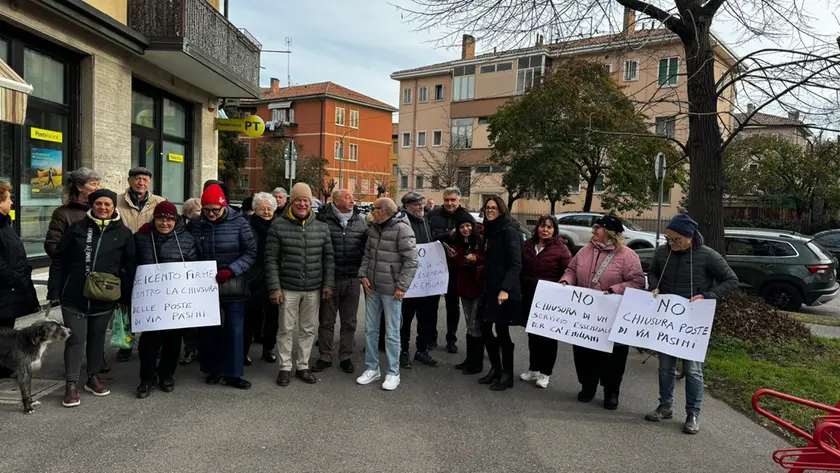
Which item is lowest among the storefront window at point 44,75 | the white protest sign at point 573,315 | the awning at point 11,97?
the white protest sign at point 573,315

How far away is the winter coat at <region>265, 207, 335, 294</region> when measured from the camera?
223 inches

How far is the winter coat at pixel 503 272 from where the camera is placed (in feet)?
18.7

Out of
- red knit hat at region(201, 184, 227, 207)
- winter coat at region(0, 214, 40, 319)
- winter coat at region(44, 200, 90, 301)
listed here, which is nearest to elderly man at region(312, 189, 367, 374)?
red knit hat at region(201, 184, 227, 207)

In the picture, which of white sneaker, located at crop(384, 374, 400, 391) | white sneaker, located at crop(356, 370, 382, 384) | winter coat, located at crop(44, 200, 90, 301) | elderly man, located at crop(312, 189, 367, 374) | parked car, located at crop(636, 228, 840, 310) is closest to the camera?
winter coat, located at crop(44, 200, 90, 301)

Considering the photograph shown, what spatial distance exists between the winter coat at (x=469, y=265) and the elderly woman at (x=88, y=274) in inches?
134

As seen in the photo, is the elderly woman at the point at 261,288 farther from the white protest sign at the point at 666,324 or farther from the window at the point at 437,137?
the window at the point at 437,137

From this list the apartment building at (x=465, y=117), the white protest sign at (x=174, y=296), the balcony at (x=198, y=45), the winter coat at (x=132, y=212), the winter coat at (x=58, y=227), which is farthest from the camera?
the apartment building at (x=465, y=117)

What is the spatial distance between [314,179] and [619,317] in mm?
46302

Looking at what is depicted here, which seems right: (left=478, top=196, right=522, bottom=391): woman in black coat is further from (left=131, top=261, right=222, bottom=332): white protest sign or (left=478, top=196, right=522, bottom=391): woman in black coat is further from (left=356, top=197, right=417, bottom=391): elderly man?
(left=131, top=261, right=222, bottom=332): white protest sign

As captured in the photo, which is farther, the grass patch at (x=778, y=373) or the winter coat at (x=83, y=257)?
the grass patch at (x=778, y=373)

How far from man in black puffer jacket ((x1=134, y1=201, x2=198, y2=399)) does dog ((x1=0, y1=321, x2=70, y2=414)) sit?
81 cm

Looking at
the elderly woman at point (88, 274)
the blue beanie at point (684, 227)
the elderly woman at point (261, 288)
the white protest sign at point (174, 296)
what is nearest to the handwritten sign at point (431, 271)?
the elderly woman at point (261, 288)

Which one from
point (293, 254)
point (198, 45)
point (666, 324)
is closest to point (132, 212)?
point (293, 254)

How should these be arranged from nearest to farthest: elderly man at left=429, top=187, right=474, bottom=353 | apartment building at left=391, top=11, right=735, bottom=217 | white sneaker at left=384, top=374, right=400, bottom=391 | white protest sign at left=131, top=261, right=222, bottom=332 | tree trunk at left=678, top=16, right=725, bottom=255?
white protest sign at left=131, top=261, right=222, bottom=332 → white sneaker at left=384, top=374, right=400, bottom=391 → elderly man at left=429, top=187, right=474, bottom=353 → tree trunk at left=678, top=16, right=725, bottom=255 → apartment building at left=391, top=11, right=735, bottom=217
